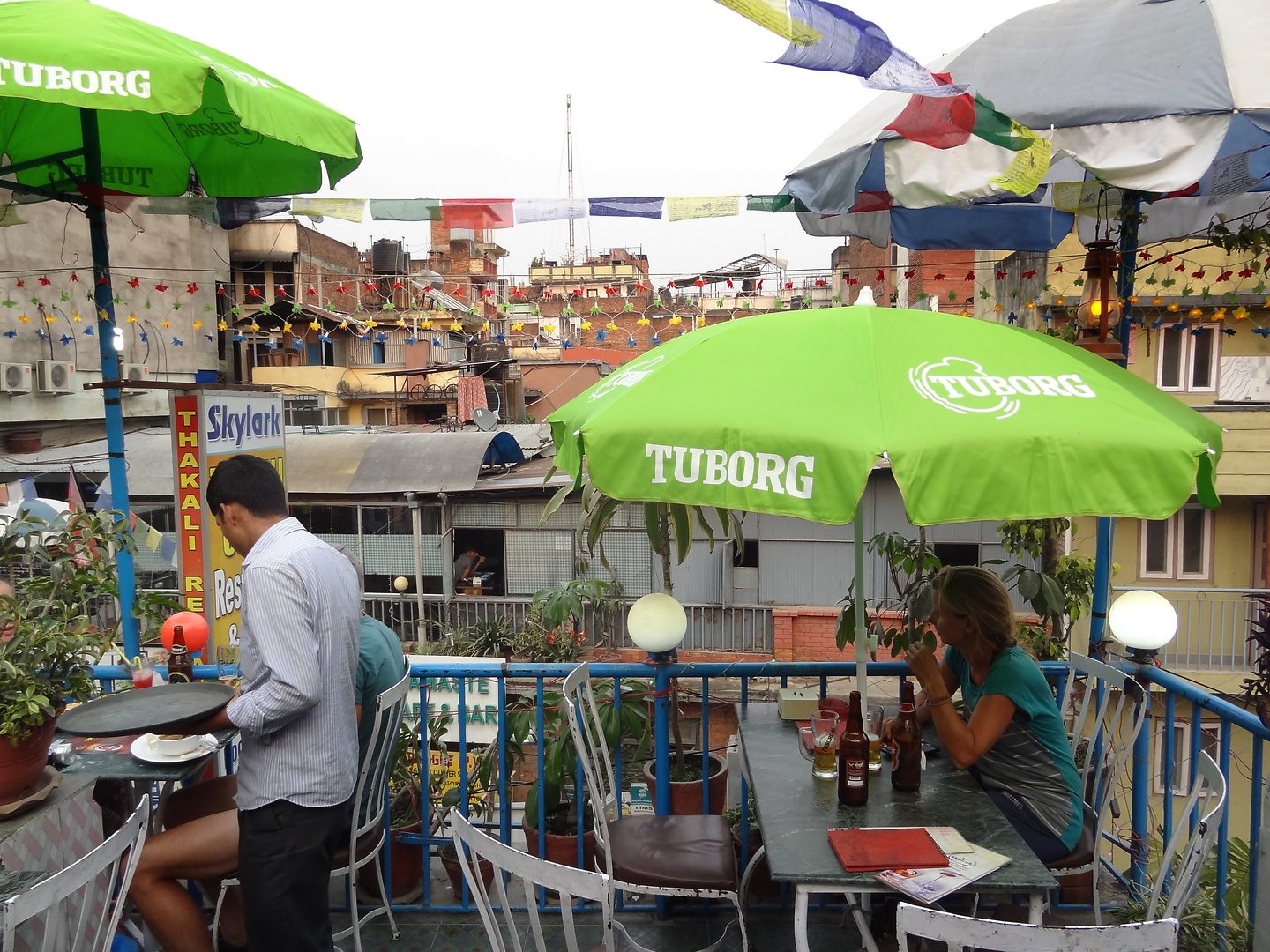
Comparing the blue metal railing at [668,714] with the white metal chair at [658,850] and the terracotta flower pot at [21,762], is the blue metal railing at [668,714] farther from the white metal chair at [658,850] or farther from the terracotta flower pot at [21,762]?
the terracotta flower pot at [21,762]

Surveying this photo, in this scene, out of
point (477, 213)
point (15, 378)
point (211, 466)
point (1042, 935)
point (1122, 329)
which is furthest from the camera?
point (15, 378)

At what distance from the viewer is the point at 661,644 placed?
3.43 m

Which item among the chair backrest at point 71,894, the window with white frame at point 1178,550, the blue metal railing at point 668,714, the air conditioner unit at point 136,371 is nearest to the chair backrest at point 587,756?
the blue metal railing at point 668,714

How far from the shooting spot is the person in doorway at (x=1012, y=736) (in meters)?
2.91

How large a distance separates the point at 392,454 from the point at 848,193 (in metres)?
12.6

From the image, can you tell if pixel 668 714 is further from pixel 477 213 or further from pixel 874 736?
pixel 477 213

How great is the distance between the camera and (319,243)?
95.7 ft

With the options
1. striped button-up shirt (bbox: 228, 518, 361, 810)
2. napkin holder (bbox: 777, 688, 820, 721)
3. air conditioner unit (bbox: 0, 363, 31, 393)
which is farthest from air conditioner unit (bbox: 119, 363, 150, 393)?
napkin holder (bbox: 777, 688, 820, 721)

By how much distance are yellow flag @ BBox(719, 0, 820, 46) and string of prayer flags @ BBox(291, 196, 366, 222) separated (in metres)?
3.51

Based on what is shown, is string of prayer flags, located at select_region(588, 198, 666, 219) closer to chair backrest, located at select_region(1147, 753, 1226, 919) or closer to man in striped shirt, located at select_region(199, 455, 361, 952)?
man in striped shirt, located at select_region(199, 455, 361, 952)

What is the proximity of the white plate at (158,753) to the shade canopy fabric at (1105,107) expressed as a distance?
121 inches

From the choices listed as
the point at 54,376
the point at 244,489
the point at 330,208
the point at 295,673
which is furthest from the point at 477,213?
the point at 54,376

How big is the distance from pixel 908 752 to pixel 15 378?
16.8 metres

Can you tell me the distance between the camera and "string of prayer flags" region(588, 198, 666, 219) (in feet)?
18.6
